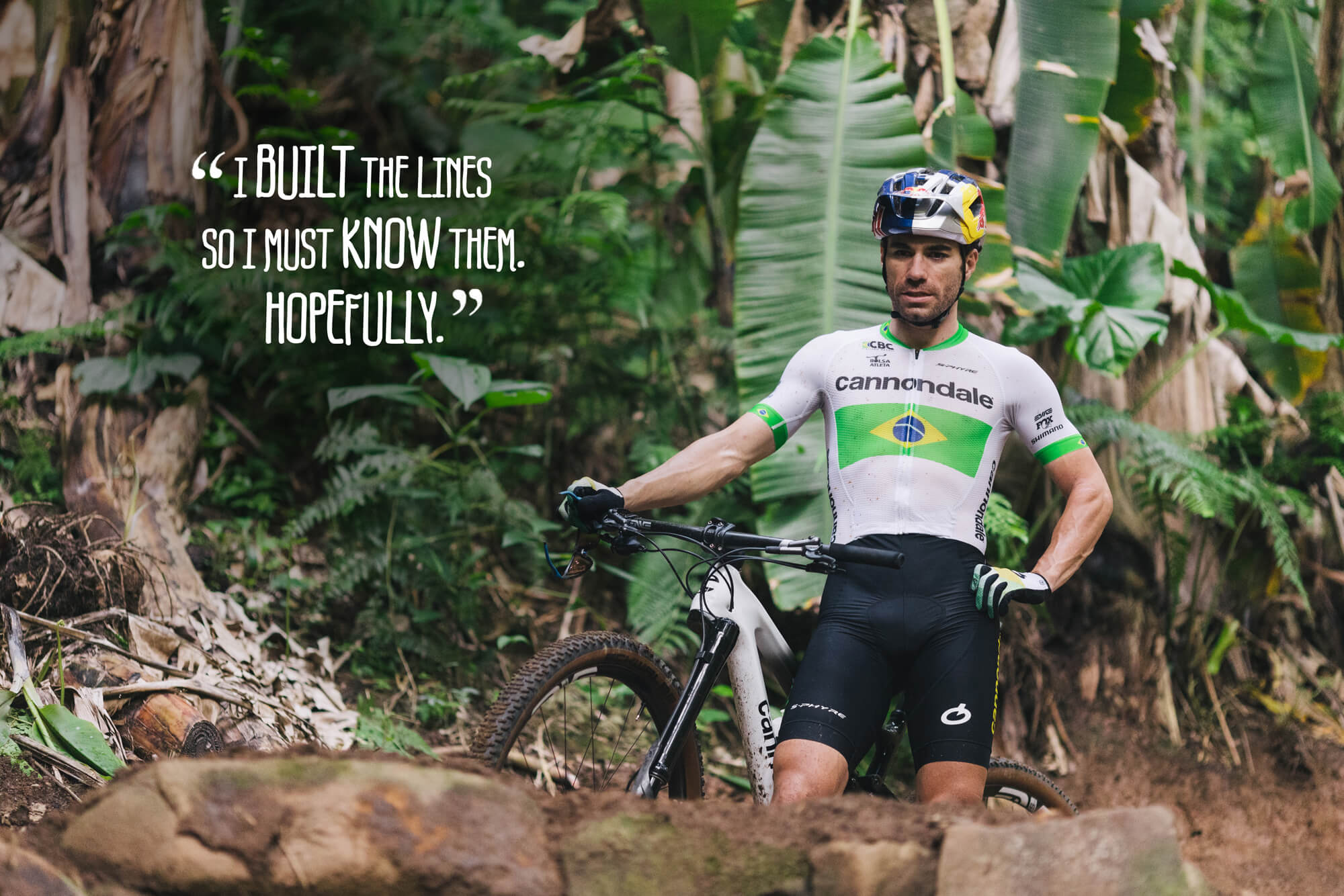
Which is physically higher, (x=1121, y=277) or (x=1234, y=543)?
(x=1121, y=277)

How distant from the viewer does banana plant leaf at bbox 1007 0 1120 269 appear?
5.52m

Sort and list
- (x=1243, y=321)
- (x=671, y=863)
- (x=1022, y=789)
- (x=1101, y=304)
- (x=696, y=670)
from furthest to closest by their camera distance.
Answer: (x=1243, y=321)
(x=1101, y=304)
(x=1022, y=789)
(x=696, y=670)
(x=671, y=863)

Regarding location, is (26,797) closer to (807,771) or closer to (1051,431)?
(807,771)

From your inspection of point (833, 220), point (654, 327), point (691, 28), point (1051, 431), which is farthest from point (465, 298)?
point (1051, 431)

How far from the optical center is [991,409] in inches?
125

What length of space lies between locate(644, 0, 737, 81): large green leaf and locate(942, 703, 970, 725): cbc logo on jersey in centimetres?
400

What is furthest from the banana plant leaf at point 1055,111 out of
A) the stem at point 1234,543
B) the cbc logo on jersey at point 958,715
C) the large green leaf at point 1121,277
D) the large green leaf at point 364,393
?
the cbc logo on jersey at point 958,715

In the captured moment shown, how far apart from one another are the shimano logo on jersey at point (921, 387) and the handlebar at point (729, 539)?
0.61 meters

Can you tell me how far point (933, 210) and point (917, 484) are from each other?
80 cm

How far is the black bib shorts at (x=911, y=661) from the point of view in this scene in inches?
117

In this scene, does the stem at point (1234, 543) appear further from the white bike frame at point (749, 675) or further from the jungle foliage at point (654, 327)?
the white bike frame at point (749, 675)

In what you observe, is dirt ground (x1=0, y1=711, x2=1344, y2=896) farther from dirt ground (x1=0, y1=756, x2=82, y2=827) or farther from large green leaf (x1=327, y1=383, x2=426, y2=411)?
dirt ground (x1=0, y1=756, x2=82, y2=827)

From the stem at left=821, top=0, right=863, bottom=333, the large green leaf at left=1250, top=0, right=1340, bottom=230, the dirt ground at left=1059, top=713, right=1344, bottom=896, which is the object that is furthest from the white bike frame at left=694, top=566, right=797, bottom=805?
the large green leaf at left=1250, top=0, right=1340, bottom=230

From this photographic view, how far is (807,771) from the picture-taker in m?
2.83
